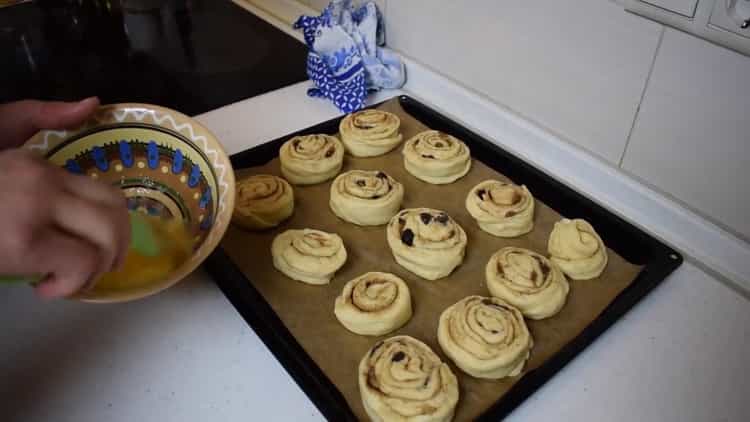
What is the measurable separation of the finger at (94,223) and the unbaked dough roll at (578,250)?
53 centimetres

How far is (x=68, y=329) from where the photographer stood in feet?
2.17

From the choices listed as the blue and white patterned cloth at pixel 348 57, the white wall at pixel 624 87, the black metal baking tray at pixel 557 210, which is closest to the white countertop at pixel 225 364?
the black metal baking tray at pixel 557 210

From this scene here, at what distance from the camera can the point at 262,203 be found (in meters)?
0.81

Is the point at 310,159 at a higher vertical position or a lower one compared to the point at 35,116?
lower

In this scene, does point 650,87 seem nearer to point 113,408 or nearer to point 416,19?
point 416,19

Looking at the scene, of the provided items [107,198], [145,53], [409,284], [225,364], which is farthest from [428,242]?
[145,53]

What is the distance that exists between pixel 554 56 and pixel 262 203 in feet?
1.54

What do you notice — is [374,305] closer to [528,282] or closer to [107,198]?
[528,282]

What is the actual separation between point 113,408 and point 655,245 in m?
0.67

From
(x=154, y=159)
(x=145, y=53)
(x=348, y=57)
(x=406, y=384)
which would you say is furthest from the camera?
(x=145, y=53)

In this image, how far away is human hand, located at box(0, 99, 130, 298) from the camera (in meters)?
0.40

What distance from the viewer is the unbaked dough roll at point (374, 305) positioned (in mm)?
677

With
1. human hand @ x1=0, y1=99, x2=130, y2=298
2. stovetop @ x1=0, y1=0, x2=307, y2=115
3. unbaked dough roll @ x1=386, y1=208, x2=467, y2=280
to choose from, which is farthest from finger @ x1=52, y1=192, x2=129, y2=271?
stovetop @ x1=0, y1=0, x2=307, y2=115

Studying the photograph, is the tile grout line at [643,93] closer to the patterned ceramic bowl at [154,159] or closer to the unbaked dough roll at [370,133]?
the unbaked dough roll at [370,133]
